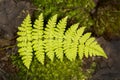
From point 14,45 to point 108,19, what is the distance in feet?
4.91

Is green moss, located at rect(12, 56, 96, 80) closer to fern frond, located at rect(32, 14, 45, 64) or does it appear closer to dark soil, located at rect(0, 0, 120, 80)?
dark soil, located at rect(0, 0, 120, 80)

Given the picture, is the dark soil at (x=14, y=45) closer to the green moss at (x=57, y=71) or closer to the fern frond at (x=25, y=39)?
the green moss at (x=57, y=71)

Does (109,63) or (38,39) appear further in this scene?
(109,63)

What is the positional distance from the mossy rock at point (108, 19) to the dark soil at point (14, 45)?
133 millimetres

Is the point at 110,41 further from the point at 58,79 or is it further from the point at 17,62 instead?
the point at 17,62

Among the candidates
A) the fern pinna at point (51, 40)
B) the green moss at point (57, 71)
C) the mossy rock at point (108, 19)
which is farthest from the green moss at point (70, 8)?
the green moss at point (57, 71)

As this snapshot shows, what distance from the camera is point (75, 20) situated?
12.6ft

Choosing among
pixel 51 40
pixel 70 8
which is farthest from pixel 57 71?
pixel 70 8

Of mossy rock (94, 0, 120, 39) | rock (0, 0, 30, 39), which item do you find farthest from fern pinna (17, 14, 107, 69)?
mossy rock (94, 0, 120, 39)

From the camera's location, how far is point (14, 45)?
153 inches

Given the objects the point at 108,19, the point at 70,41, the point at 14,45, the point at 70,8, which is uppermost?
the point at 70,8

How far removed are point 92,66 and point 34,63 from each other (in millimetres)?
888

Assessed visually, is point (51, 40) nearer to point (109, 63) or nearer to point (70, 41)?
point (70, 41)

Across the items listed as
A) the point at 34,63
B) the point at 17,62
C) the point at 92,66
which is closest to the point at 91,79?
the point at 92,66
